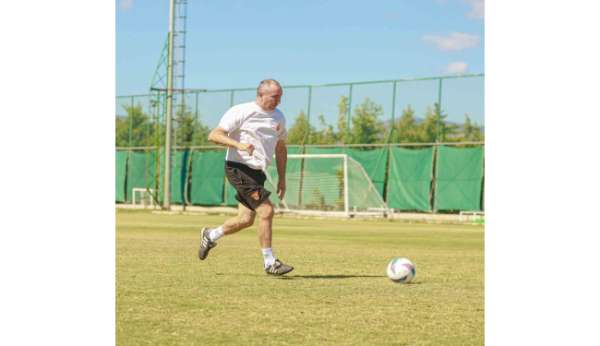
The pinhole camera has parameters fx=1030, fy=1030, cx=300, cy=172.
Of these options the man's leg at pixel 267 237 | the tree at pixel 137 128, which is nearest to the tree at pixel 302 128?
the tree at pixel 137 128

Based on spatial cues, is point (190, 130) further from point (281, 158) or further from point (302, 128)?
point (281, 158)

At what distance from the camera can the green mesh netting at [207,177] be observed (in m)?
33.7

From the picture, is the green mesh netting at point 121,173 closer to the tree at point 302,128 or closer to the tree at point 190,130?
the tree at point 190,130

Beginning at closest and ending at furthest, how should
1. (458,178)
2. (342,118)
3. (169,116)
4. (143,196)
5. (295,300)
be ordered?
(295,300)
(458,178)
(342,118)
(169,116)
(143,196)

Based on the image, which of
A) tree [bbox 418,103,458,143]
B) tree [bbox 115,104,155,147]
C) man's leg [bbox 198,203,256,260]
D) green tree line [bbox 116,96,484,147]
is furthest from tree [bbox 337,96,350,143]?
man's leg [bbox 198,203,256,260]

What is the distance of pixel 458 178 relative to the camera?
2825 cm

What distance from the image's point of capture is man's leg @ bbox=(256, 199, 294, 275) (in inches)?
339

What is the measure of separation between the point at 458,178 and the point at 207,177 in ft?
31.0

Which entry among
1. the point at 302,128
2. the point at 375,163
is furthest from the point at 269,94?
the point at 302,128

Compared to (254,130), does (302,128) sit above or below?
above
